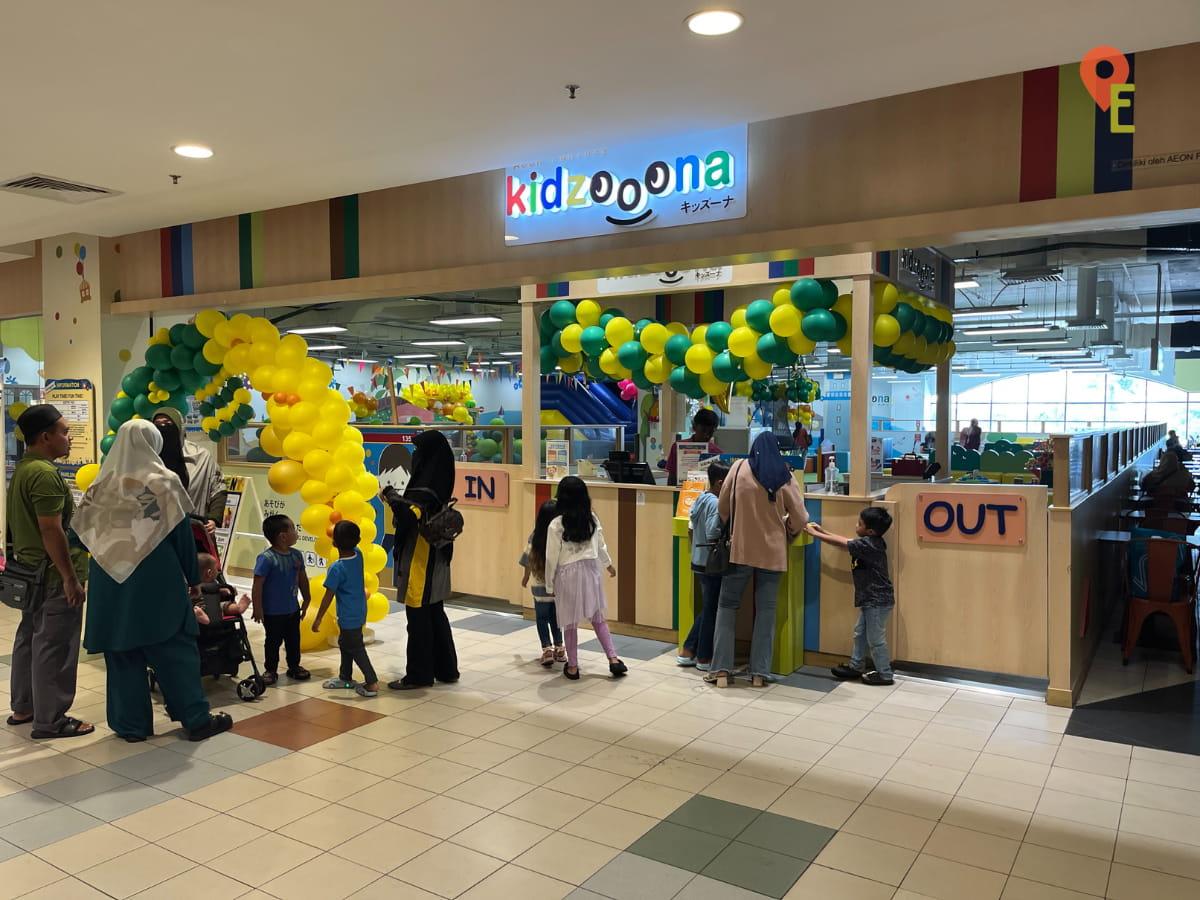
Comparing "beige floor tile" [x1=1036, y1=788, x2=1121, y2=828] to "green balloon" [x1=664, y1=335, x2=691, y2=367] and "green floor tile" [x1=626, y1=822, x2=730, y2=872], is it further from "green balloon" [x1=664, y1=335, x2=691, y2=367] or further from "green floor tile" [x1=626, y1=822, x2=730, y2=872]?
"green balloon" [x1=664, y1=335, x2=691, y2=367]

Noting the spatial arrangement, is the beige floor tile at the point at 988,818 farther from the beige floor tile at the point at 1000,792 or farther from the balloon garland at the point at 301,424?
the balloon garland at the point at 301,424

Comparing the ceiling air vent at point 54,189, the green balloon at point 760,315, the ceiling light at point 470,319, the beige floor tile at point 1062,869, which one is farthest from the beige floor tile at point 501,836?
the ceiling light at point 470,319

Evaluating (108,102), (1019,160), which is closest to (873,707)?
(1019,160)

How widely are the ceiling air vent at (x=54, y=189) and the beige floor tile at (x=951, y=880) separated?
6.11 m

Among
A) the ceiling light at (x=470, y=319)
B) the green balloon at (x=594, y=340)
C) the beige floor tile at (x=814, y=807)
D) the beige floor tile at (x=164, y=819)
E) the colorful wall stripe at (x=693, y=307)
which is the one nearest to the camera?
the beige floor tile at (x=164, y=819)

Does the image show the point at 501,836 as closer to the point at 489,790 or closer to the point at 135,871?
the point at 489,790

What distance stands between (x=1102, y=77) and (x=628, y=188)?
7.70ft

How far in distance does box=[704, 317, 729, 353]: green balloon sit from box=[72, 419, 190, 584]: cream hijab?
3946 mm

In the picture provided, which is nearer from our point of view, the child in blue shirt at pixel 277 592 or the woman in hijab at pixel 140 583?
the woman in hijab at pixel 140 583

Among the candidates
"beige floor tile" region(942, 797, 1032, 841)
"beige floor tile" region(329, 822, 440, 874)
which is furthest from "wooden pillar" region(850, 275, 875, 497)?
"beige floor tile" region(329, 822, 440, 874)

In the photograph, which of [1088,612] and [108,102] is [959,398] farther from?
[108,102]

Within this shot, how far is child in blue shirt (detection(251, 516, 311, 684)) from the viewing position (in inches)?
196

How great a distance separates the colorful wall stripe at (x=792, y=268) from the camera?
5.66m

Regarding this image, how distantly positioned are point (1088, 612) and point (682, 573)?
2.60m
